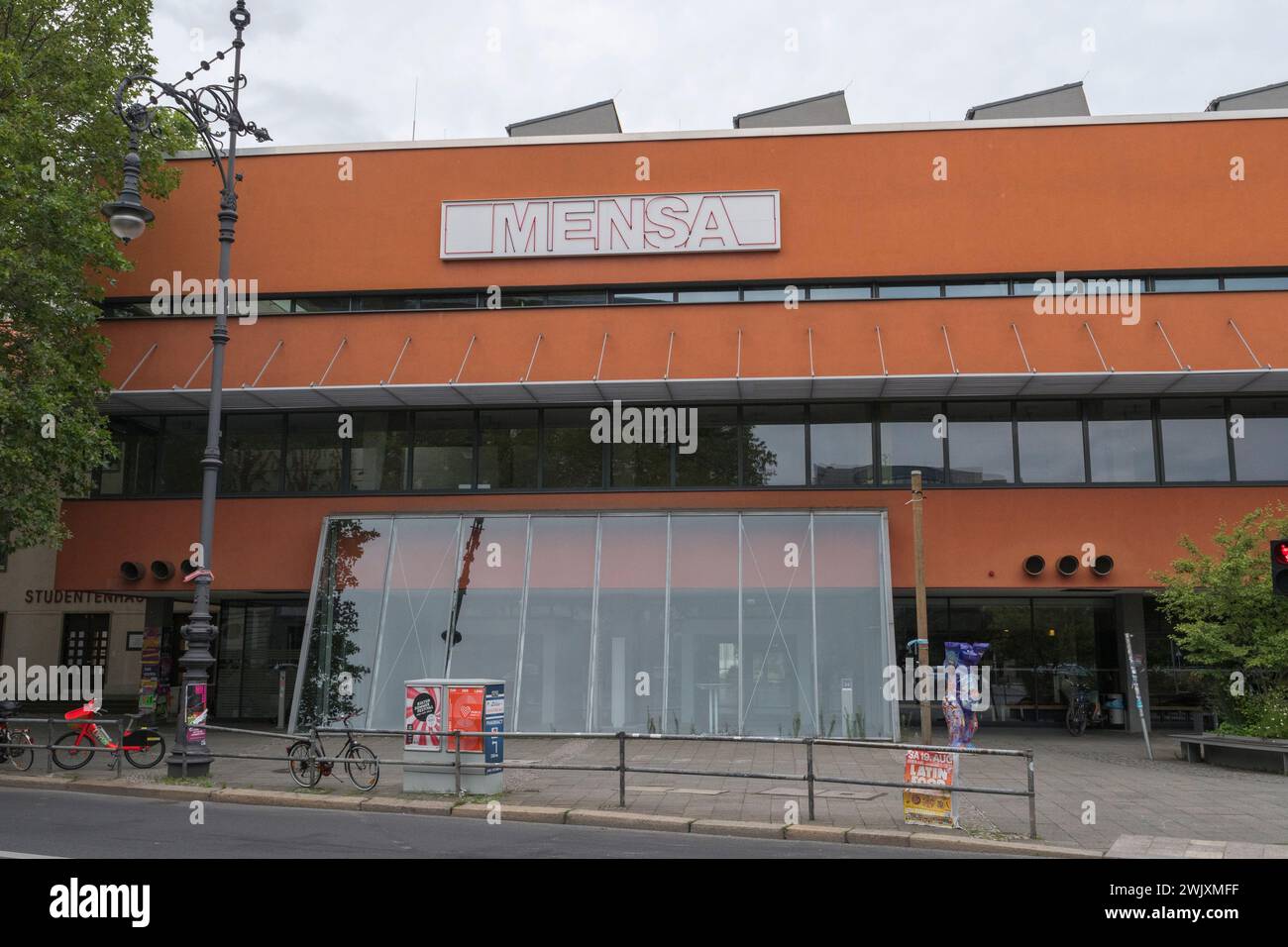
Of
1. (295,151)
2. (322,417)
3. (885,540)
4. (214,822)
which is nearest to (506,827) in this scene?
(214,822)

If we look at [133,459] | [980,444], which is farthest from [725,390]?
[133,459]

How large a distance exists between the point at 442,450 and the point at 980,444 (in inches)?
459

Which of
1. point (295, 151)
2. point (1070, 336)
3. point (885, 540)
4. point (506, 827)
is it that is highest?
point (295, 151)

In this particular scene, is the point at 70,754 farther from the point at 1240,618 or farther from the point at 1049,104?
the point at 1049,104

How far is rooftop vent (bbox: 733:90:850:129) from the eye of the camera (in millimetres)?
27109

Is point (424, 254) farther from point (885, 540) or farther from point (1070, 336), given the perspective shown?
point (1070, 336)

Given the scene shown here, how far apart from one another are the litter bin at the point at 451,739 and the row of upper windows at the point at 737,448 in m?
9.17

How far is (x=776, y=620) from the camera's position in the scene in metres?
20.6

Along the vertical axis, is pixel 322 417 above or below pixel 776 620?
above

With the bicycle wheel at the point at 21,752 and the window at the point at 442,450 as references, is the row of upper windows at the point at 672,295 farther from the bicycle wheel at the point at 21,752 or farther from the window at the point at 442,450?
the bicycle wheel at the point at 21,752

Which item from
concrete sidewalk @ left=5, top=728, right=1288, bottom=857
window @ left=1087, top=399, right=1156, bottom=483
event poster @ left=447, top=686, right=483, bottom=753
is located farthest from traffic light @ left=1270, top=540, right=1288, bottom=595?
window @ left=1087, top=399, right=1156, bottom=483

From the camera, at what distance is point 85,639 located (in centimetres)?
3622

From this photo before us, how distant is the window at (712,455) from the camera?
22812mm
